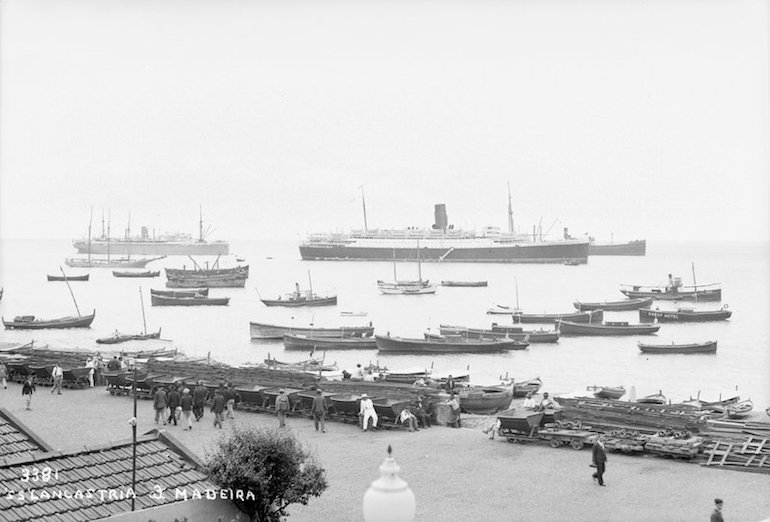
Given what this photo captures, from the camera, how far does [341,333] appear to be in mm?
52875

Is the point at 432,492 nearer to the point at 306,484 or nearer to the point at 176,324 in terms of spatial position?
the point at 306,484

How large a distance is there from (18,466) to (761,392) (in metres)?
36.6

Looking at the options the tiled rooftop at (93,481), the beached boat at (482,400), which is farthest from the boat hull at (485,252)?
the tiled rooftop at (93,481)

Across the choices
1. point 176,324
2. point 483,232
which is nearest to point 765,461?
point 176,324

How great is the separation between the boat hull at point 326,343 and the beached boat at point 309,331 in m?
0.48

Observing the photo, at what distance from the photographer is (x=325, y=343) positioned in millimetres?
51562

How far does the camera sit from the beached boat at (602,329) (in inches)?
2336

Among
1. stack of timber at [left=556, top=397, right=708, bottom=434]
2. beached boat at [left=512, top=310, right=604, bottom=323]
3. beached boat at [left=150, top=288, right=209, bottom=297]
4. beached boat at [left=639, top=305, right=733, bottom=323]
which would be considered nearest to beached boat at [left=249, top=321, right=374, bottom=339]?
beached boat at [left=512, top=310, right=604, bottom=323]

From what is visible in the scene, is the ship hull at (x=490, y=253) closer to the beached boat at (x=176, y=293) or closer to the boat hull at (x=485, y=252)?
the boat hull at (x=485, y=252)

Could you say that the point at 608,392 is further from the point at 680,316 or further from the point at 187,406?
the point at 680,316

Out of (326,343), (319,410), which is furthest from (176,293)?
(319,410)

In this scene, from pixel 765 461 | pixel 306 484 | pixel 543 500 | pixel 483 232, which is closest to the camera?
pixel 306 484

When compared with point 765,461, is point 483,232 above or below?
above

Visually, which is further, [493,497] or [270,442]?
[493,497]
